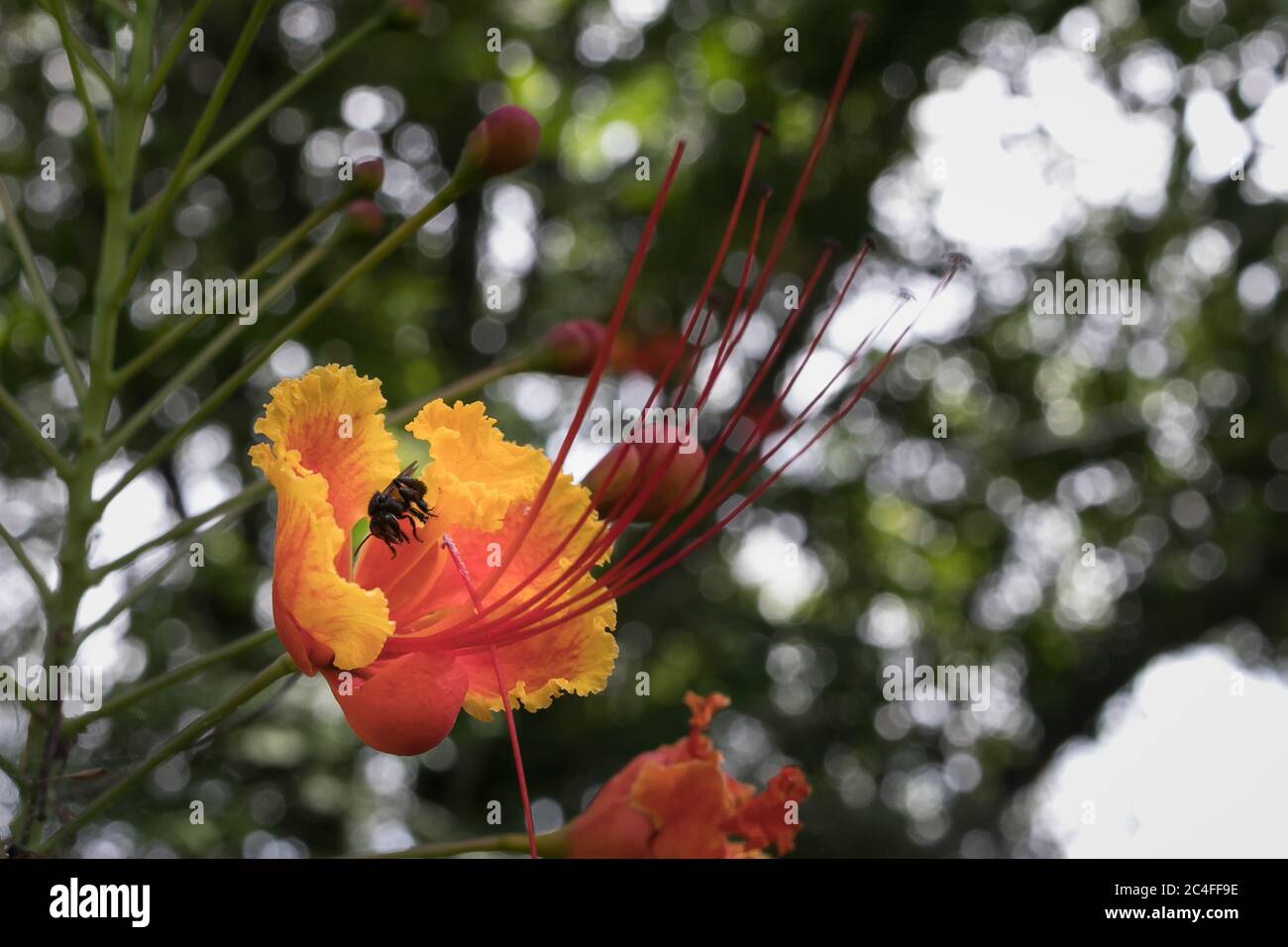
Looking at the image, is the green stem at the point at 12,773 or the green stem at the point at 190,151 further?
the green stem at the point at 190,151

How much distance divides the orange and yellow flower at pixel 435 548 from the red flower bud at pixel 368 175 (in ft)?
1.67

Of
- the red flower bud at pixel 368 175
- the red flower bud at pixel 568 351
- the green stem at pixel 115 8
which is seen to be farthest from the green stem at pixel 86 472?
the red flower bud at pixel 568 351

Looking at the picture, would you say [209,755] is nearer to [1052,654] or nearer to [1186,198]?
[1186,198]

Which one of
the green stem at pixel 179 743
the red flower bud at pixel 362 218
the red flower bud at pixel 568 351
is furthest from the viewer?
the red flower bud at pixel 362 218

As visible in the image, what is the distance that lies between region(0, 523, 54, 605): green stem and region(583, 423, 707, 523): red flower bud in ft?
2.33

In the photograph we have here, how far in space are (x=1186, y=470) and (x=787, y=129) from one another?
4120 mm

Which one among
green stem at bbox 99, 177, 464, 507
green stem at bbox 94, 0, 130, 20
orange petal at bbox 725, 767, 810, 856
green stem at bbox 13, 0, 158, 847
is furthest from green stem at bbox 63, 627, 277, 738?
green stem at bbox 94, 0, 130, 20

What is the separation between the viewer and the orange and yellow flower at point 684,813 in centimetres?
179

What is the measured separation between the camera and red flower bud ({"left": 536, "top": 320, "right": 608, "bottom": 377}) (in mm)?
2197

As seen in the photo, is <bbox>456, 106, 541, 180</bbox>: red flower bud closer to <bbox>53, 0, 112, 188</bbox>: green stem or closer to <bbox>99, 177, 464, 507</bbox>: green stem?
<bbox>99, 177, 464, 507</bbox>: green stem

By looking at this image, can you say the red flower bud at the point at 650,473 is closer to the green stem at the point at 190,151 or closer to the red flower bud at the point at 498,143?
the red flower bud at the point at 498,143

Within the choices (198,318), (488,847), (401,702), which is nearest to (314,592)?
(401,702)

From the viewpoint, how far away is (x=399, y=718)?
1480mm
